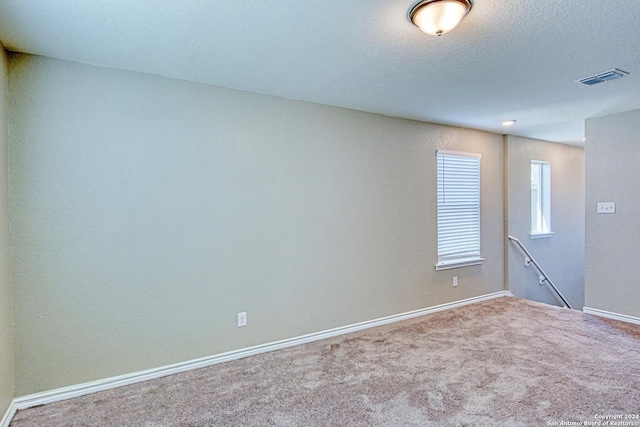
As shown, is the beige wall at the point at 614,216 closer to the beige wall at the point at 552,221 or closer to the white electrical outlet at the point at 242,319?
the beige wall at the point at 552,221

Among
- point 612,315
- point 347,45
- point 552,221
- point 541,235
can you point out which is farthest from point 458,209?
point 347,45

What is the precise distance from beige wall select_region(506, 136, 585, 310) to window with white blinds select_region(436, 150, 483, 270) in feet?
2.23

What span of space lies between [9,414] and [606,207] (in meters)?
5.56

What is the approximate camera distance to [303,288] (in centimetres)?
335

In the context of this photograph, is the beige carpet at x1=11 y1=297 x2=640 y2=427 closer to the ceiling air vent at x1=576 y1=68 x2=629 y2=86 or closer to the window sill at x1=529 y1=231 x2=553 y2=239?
the window sill at x1=529 y1=231 x2=553 y2=239

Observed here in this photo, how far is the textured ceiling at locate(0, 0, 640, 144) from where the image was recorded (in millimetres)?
1808

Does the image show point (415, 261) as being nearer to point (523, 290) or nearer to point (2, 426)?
point (523, 290)

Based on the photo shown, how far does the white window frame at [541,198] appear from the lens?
5.53 m

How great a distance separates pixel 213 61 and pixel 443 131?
2984mm

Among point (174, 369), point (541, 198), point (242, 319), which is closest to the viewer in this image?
point (174, 369)

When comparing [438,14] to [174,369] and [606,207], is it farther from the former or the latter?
[606,207]

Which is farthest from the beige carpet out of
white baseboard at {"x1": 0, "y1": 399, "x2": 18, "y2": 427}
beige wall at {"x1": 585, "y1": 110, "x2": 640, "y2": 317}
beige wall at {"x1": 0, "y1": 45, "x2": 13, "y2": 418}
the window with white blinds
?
the window with white blinds

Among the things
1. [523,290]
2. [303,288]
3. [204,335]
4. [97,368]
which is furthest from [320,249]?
[523,290]

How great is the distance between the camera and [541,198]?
5.61 meters
